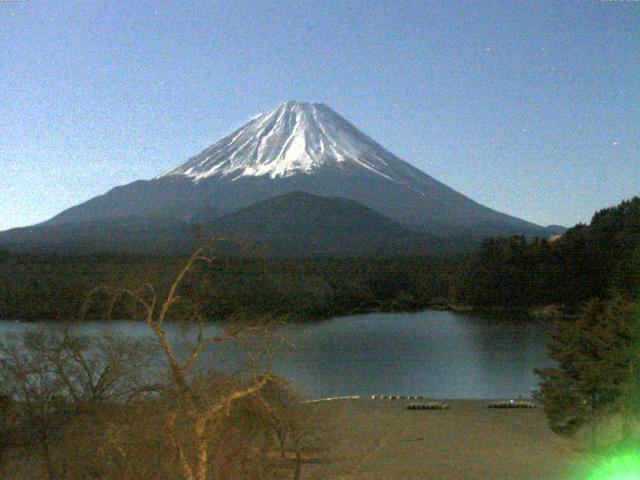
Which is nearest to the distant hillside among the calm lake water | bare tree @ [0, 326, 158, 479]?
the calm lake water

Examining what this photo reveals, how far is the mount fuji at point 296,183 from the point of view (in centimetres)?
4503

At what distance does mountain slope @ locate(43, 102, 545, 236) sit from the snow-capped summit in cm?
7

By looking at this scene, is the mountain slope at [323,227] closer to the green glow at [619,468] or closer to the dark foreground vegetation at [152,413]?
the green glow at [619,468]

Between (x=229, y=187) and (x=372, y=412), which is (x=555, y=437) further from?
(x=229, y=187)

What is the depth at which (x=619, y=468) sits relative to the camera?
7.38 m

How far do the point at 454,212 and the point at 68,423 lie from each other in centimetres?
4356

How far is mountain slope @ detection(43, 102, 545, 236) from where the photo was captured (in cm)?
4575

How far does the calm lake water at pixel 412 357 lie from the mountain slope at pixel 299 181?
69.1ft

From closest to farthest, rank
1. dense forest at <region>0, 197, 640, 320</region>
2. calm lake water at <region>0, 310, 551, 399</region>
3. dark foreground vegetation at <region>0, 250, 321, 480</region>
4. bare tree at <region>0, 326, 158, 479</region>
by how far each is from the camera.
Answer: dark foreground vegetation at <region>0, 250, 321, 480</region> < bare tree at <region>0, 326, 158, 479</region> < calm lake water at <region>0, 310, 551, 399</region> < dense forest at <region>0, 197, 640, 320</region>

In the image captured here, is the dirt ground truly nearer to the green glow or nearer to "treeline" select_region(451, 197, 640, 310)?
the green glow

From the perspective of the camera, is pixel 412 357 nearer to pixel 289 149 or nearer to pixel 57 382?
pixel 57 382

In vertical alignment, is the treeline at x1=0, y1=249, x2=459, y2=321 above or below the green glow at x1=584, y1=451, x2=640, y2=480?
above

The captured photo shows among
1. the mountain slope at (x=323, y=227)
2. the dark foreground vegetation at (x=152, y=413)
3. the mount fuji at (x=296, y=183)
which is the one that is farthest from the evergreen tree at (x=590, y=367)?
the mount fuji at (x=296, y=183)

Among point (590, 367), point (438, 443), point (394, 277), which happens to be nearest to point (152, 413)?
point (590, 367)
